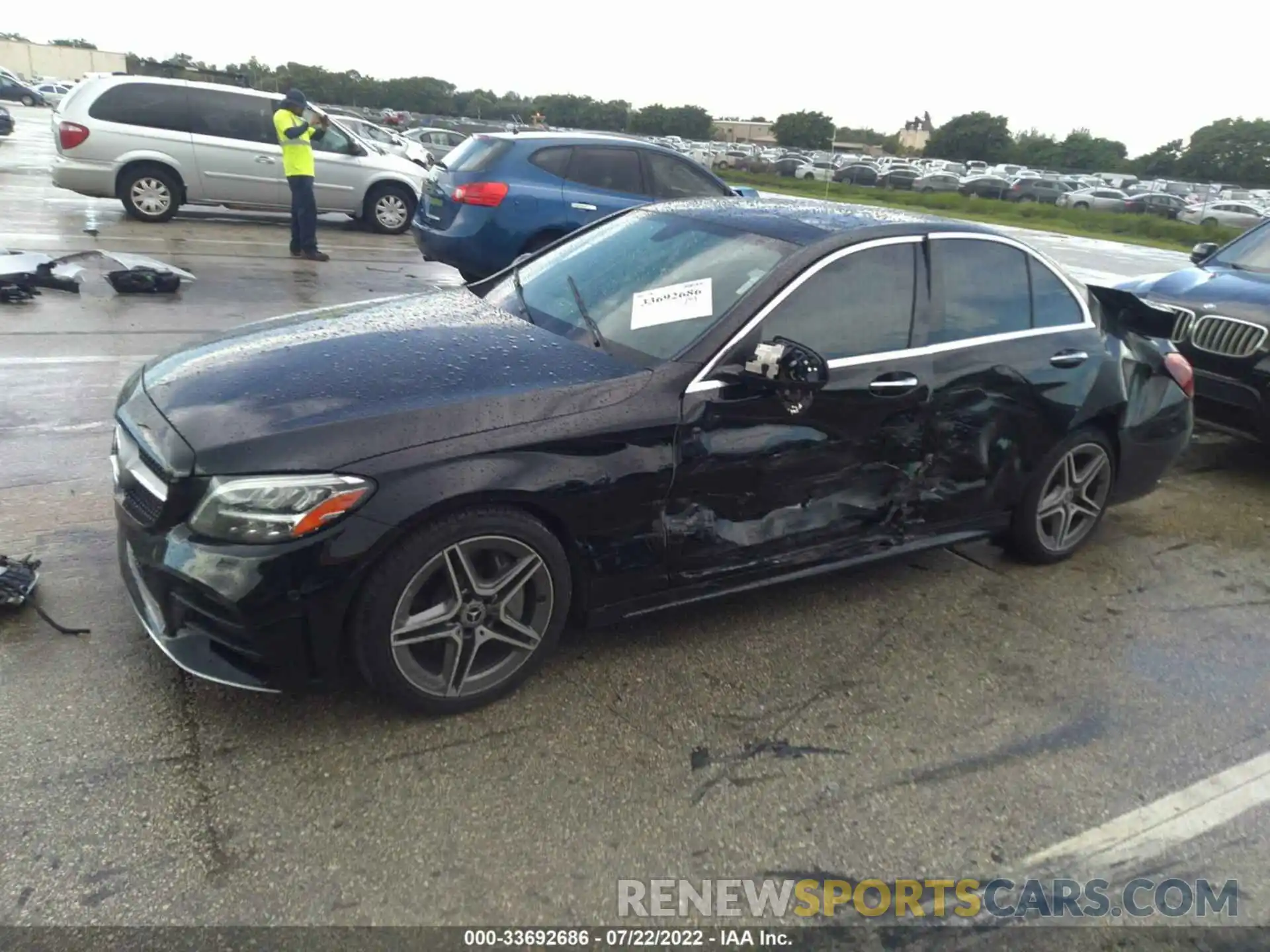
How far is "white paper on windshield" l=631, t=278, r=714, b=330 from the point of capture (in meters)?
3.57

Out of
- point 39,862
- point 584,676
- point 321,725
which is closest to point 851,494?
point 584,676

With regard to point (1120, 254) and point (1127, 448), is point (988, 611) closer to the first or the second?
point (1127, 448)

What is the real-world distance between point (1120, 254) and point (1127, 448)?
1959 centimetres

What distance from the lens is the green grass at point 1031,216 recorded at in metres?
29.6

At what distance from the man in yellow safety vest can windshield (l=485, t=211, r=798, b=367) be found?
7617mm

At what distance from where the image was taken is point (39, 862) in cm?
238

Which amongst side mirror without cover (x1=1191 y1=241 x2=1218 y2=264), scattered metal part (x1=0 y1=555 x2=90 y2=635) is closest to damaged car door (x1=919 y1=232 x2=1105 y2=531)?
scattered metal part (x1=0 y1=555 x2=90 y2=635)

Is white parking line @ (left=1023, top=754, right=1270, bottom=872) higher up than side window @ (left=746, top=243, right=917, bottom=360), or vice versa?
side window @ (left=746, top=243, right=917, bottom=360)

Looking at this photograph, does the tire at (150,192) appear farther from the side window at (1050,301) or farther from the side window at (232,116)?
the side window at (1050,301)

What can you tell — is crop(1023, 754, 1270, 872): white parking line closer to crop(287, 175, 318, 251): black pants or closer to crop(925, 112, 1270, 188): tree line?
crop(287, 175, 318, 251): black pants

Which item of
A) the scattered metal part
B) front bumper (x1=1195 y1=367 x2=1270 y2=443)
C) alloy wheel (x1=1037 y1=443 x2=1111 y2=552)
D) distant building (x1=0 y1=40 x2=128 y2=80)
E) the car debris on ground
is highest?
distant building (x1=0 y1=40 x2=128 y2=80)

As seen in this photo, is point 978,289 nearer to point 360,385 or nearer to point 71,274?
point 360,385

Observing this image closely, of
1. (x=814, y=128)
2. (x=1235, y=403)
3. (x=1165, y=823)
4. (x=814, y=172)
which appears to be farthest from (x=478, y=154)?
(x=814, y=128)

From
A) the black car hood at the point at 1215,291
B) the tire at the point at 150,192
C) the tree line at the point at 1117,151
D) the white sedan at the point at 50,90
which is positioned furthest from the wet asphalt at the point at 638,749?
the tree line at the point at 1117,151
